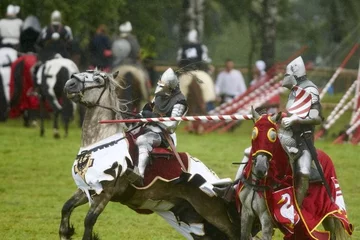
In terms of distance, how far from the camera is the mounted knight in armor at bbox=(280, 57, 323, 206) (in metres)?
11.4

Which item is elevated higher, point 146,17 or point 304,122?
point 304,122

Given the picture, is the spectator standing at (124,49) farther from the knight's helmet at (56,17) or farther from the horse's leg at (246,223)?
the horse's leg at (246,223)

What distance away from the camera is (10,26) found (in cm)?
2634

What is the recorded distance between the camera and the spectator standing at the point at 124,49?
83.6ft

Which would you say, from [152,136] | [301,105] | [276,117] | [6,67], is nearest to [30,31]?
[6,67]

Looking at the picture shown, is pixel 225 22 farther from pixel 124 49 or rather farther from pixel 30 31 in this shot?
pixel 124 49

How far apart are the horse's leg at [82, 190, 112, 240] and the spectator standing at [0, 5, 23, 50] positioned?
14.8 metres

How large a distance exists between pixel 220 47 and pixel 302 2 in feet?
27.5

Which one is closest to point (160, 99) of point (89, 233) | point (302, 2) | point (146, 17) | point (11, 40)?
point (89, 233)

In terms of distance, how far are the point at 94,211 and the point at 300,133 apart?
2.07 meters

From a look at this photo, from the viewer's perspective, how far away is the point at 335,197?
1180 centimetres

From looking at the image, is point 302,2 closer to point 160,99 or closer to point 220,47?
point 220,47

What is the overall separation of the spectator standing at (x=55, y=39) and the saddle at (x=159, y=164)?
39.4 ft

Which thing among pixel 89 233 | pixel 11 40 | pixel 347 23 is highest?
pixel 89 233
